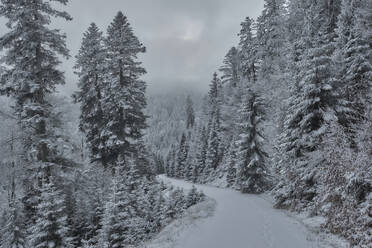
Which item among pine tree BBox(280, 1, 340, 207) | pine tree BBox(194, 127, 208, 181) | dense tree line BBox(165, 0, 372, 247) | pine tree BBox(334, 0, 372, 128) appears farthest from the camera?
pine tree BBox(194, 127, 208, 181)

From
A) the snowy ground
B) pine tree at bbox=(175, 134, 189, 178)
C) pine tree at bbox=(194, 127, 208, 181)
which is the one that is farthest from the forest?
pine tree at bbox=(175, 134, 189, 178)

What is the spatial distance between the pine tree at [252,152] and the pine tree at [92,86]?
531 inches

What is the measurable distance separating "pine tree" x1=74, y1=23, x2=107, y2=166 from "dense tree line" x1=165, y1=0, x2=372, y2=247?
13815mm

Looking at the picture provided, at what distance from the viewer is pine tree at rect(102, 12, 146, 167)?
20094 mm

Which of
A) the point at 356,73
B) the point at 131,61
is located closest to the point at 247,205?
the point at 356,73

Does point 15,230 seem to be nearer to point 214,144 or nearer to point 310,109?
point 310,109

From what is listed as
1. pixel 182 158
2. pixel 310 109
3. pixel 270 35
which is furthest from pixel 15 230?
pixel 182 158

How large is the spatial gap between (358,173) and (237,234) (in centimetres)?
521

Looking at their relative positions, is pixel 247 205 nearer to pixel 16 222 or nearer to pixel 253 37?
pixel 16 222

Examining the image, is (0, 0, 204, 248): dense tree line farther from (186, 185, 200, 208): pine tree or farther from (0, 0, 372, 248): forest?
(186, 185, 200, 208): pine tree

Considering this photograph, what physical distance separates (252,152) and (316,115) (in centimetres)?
1136

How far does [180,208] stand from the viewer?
61.1 feet

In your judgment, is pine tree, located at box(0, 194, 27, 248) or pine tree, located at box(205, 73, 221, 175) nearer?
pine tree, located at box(0, 194, 27, 248)

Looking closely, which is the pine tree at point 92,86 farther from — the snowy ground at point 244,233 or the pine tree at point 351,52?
the pine tree at point 351,52
